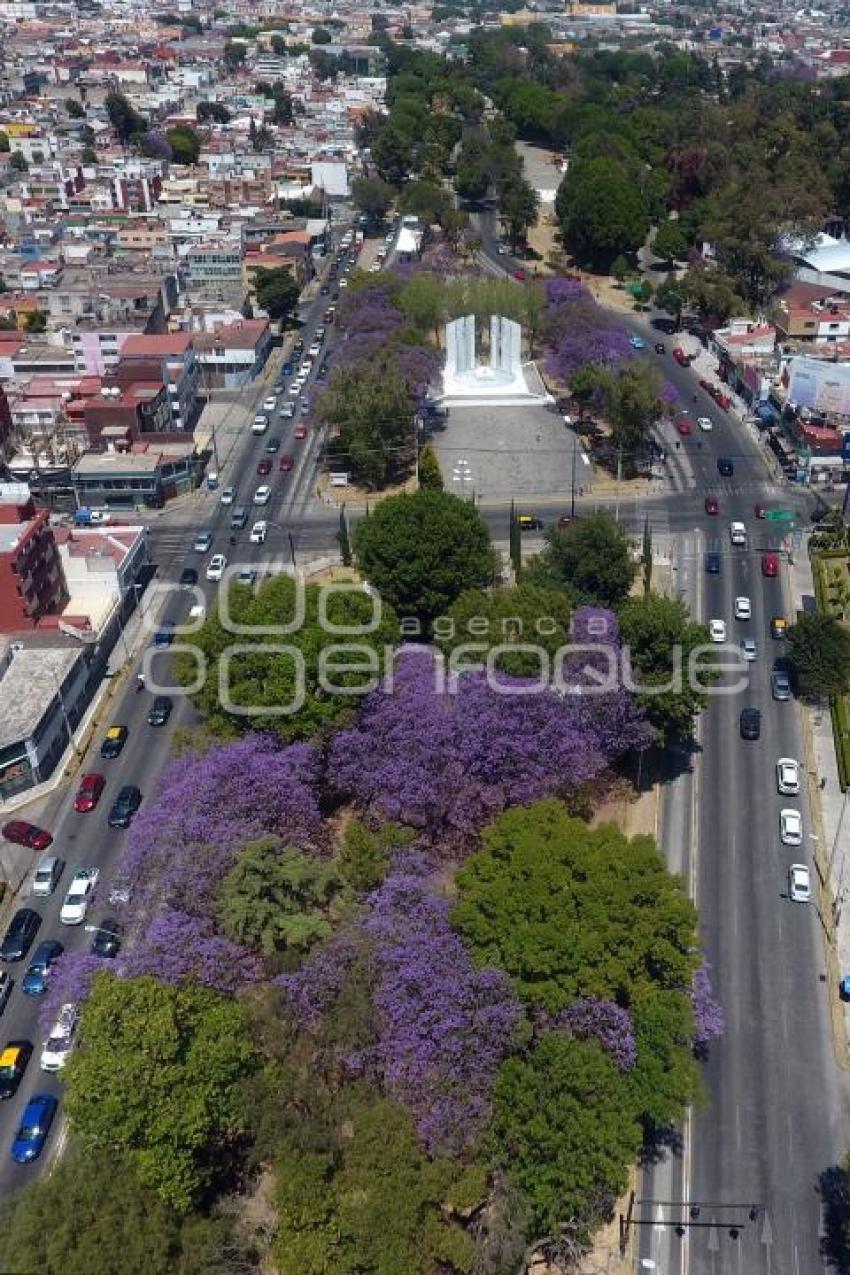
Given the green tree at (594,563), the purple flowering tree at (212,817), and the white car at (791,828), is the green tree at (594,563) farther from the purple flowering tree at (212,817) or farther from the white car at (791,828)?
the purple flowering tree at (212,817)

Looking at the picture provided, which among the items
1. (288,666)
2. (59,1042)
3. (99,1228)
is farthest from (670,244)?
(99,1228)

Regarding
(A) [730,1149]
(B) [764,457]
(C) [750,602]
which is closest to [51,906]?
(A) [730,1149]

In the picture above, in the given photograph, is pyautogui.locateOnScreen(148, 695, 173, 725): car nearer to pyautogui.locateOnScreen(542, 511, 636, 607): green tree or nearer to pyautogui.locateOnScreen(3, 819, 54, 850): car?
pyautogui.locateOnScreen(3, 819, 54, 850): car

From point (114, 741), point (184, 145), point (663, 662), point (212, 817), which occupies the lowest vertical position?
point (114, 741)

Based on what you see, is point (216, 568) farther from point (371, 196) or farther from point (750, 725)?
point (371, 196)

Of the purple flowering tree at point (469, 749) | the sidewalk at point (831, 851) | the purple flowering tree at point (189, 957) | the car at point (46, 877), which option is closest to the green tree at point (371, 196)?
the sidewalk at point (831, 851)

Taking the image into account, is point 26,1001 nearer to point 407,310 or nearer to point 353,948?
point 353,948
